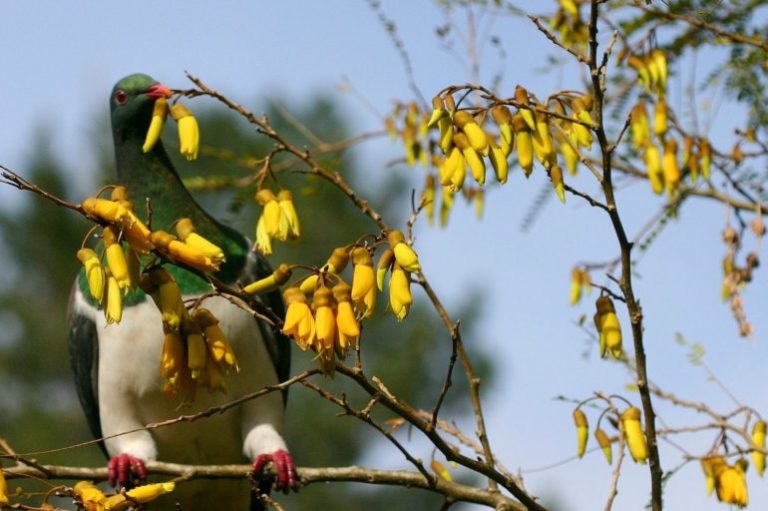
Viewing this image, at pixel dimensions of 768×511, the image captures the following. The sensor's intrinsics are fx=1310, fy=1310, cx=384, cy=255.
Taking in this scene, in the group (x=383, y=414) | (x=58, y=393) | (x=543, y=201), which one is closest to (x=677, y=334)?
(x=543, y=201)

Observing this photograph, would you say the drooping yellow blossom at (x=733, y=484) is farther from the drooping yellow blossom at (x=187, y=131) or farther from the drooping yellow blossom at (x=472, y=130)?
the drooping yellow blossom at (x=187, y=131)

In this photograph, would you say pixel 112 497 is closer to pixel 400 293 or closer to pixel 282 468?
pixel 400 293

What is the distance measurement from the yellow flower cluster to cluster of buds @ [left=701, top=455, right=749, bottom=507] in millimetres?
1316

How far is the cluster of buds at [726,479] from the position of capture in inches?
116

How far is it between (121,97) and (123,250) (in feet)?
6.71

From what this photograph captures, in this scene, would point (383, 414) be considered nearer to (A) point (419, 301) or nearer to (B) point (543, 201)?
(A) point (419, 301)

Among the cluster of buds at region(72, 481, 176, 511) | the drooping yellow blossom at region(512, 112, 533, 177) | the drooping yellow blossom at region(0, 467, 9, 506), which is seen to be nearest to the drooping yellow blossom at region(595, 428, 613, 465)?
the drooping yellow blossom at region(512, 112, 533, 177)

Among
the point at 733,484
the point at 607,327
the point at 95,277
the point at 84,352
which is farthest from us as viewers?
the point at 84,352

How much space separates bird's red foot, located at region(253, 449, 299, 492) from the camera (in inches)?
129

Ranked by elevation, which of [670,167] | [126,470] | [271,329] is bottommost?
[126,470]

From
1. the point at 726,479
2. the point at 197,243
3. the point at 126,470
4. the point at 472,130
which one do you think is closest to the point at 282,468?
the point at 126,470

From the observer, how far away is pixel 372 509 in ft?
62.3

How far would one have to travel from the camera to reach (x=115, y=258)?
2223 mm

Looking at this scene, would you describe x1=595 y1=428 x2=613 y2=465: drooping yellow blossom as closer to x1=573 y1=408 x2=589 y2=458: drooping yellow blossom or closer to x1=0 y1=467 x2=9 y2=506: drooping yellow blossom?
x1=573 y1=408 x2=589 y2=458: drooping yellow blossom
